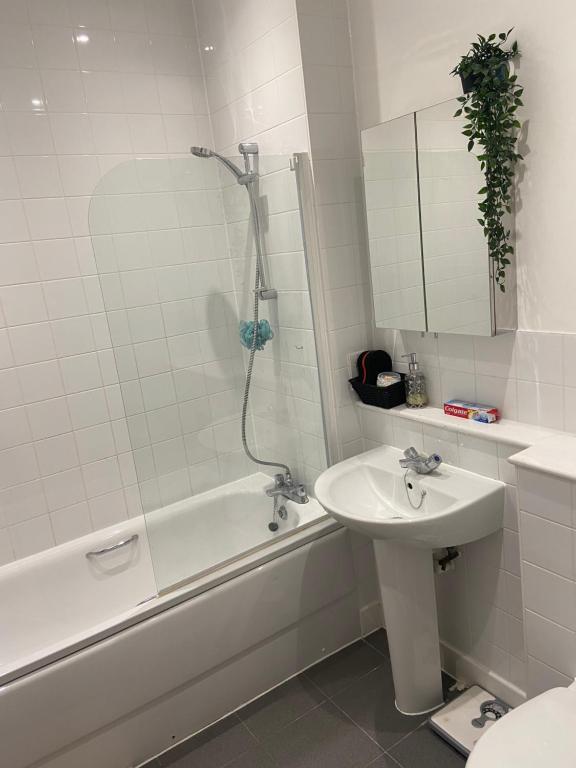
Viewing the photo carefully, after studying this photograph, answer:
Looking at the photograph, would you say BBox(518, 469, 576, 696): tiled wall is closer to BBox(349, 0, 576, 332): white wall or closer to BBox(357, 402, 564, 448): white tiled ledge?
BBox(357, 402, 564, 448): white tiled ledge

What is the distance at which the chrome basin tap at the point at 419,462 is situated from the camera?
1.87 metres

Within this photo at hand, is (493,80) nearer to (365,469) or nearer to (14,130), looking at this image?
(365,469)

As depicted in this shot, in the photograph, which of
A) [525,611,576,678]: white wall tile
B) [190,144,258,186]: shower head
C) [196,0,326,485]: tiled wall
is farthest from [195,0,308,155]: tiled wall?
[525,611,576,678]: white wall tile

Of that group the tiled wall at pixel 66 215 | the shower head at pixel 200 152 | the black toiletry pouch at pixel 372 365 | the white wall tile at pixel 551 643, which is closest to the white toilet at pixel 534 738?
the white wall tile at pixel 551 643

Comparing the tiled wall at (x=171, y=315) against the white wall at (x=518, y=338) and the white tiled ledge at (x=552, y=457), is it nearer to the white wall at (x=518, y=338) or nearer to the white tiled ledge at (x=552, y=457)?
the white wall at (x=518, y=338)

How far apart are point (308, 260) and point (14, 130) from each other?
1190 mm

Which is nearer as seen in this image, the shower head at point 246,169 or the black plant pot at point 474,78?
the black plant pot at point 474,78

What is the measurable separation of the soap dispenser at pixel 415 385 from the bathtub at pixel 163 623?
581 millimetres

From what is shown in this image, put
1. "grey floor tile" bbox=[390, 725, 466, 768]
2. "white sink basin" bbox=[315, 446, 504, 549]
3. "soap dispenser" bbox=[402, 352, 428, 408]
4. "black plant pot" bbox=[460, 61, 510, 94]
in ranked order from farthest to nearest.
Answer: "soap dispenser" bbox=[402, 352, 428, 408] → "grey floor tile" bbox=[390, 725, 466, 768] → "white sink basin" bbox=[315, 446, 504, 549] → "black plant pot" bbox=[460, 61, 510, 94]

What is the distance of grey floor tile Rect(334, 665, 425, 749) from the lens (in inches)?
73.5

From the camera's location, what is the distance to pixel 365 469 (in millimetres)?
2084

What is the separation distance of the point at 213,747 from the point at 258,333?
1458 mm

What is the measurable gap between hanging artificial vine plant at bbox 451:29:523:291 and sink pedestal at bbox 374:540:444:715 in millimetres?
961

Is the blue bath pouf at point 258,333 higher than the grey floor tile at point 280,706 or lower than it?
higher
